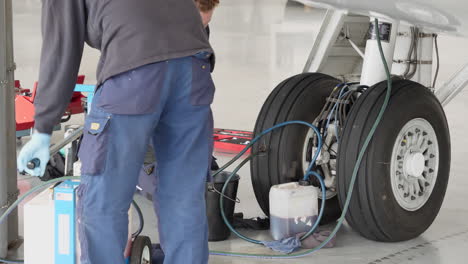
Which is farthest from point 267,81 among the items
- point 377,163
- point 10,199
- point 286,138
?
point 10,199

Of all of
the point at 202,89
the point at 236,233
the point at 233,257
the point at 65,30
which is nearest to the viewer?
the point at 65,30

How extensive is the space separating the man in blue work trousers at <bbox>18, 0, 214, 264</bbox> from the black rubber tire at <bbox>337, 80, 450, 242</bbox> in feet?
3.74

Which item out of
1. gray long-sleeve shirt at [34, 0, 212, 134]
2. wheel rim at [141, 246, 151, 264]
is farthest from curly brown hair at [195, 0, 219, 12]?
wheel rim at [141, 246, 151, 264]

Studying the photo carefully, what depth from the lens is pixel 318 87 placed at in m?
3.82

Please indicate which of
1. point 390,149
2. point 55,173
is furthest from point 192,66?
point 55,173

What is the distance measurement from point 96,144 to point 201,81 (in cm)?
41

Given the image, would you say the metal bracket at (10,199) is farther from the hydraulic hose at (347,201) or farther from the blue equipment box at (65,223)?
the hydraulic hose at (347,201)

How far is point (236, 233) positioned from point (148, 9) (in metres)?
1.49

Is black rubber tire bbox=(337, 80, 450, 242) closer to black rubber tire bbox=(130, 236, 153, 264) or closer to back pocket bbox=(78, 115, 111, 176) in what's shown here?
black rubber tire bbox=(130, 236, 153, 264)

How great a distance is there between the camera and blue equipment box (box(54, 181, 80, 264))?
2.68 meters

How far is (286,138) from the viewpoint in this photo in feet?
12.0

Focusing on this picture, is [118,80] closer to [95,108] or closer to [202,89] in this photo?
[95,108]

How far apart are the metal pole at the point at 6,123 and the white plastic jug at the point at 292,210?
1192 mm

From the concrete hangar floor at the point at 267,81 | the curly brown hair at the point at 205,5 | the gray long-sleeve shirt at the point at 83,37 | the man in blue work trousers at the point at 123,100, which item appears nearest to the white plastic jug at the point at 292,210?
the concrete hangar floor at the point at 267,81
